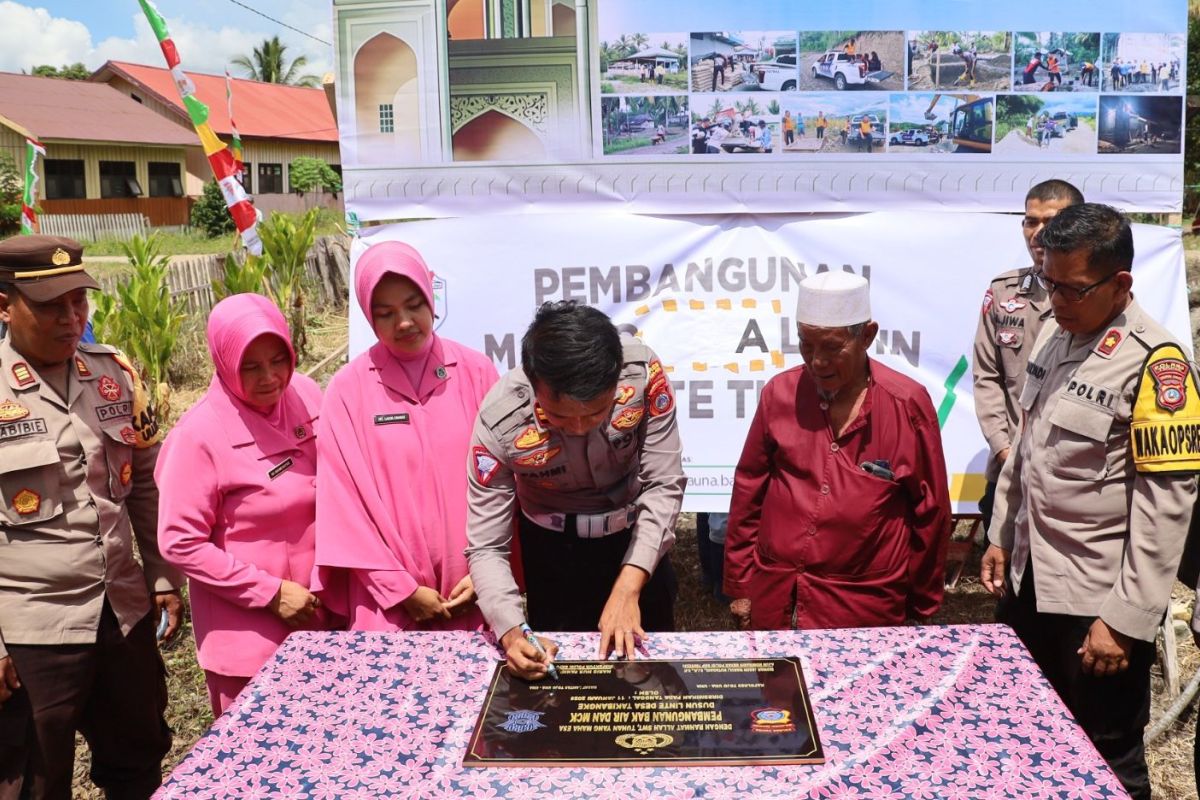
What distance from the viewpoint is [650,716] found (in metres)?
1.62

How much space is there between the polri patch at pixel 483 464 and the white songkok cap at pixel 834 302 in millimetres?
774

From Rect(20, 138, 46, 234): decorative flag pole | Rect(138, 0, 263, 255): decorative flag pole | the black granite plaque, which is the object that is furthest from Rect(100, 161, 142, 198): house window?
the black granite plaque

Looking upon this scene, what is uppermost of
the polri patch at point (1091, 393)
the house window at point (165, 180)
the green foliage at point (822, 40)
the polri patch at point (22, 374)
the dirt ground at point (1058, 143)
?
the house window at point (165, 180)

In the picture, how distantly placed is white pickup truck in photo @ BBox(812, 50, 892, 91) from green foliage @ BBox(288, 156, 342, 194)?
2607 cm

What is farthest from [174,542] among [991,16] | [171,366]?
[171,366]

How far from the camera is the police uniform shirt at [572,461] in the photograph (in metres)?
2.08

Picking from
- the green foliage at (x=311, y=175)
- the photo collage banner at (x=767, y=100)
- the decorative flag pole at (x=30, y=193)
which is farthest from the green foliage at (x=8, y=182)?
the photo collage banner at (x=767, y=100)

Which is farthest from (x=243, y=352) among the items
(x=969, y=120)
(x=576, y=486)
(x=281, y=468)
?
(x=969, y=120)

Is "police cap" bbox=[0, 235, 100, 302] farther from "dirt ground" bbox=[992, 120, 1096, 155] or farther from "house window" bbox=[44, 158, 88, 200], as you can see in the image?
"house window" bbox=[44, 158, 88, 200]

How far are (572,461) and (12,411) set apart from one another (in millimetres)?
1295

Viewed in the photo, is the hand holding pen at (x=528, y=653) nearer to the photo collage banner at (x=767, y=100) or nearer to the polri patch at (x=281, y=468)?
the polri patch at (x=281, y=468)

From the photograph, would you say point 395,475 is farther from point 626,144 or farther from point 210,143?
point 210,143

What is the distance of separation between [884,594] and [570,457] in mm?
837

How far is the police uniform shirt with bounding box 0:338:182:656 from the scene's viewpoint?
2.15 meters
